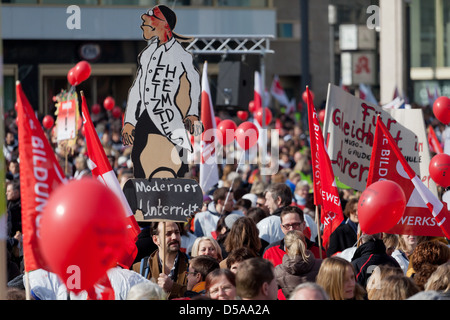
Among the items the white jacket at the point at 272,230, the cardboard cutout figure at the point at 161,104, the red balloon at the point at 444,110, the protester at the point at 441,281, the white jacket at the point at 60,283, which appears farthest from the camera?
the red balloon at the point at 444,110

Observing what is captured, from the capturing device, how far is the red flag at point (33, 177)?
4336 mm

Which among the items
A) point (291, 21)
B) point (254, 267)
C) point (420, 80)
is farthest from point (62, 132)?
point (420, 80)

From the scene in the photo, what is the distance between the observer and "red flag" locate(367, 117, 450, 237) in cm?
653

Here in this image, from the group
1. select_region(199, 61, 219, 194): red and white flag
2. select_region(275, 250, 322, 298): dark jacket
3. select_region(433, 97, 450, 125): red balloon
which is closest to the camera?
select_region(275, 250, 322, 298): dark jacket

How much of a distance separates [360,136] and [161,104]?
8.52 feet

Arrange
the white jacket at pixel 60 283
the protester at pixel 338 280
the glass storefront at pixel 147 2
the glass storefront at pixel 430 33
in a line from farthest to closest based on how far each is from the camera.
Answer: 1. the glass storefront at pixel 430 33
2. the glass storefront at pixel 147 2
3. the white jacket at pixel 60 283
4. the protester at pixel 338 280

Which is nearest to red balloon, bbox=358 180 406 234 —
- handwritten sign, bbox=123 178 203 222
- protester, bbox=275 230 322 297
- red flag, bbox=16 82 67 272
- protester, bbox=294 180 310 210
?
protester, bbox=275 230 322 297

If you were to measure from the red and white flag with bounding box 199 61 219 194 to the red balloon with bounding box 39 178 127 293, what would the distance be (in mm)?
5655

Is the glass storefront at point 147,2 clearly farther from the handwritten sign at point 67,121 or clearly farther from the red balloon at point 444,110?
the red balloon at point 444,110

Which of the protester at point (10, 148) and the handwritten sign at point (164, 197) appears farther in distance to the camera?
the protester at point (10, 148)

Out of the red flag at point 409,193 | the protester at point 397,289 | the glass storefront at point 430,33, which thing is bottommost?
the protester at point 397,289

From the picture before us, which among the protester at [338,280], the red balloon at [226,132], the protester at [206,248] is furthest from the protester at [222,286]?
the red balloon at [226,132]

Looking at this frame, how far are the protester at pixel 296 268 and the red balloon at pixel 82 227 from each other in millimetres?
2179

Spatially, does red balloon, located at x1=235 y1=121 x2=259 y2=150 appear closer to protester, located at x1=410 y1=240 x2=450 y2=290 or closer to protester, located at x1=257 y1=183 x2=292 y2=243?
protester, located at x1=257 y1=183 x2=292 y2=243
